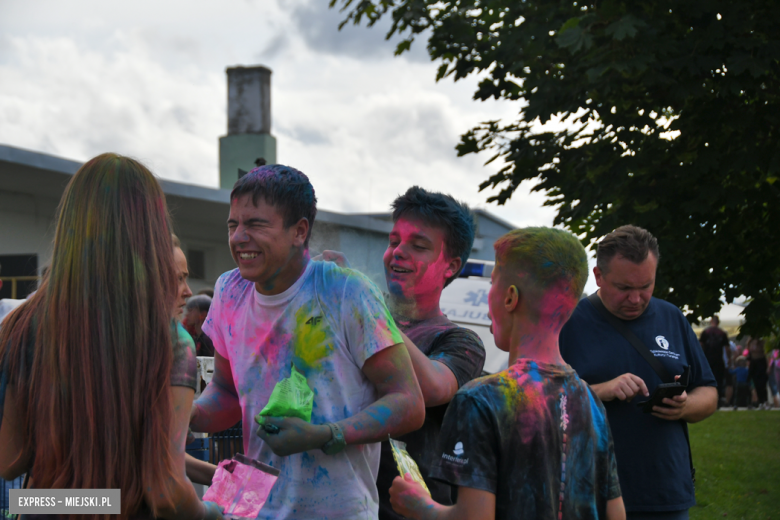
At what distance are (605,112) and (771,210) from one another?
187 centimetres

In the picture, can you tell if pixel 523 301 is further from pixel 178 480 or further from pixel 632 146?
pixel 632 146

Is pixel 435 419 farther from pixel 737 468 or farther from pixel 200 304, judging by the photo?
pixel 737 468

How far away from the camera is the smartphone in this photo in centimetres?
305

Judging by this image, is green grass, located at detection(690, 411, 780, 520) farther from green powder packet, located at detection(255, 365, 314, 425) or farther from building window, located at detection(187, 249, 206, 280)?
building window, located at detection(187, 249, 206, 280)

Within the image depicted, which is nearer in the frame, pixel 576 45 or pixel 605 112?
pixel 576 45

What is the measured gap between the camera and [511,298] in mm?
2119

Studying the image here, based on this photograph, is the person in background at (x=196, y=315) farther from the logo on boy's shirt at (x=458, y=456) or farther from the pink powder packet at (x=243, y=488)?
the logo on boy's shirt at (x=458, y=456)

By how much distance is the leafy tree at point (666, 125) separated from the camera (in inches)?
239

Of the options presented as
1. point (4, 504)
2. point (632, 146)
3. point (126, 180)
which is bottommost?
point (4, 504)

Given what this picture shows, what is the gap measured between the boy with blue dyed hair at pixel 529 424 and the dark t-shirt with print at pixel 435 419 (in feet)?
1.56

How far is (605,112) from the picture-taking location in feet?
22.4

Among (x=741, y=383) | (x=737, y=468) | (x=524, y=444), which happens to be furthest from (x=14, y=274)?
(x=741, y=383)

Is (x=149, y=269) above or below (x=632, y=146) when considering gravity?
below

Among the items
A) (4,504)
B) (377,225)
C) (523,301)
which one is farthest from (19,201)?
(523,301)
